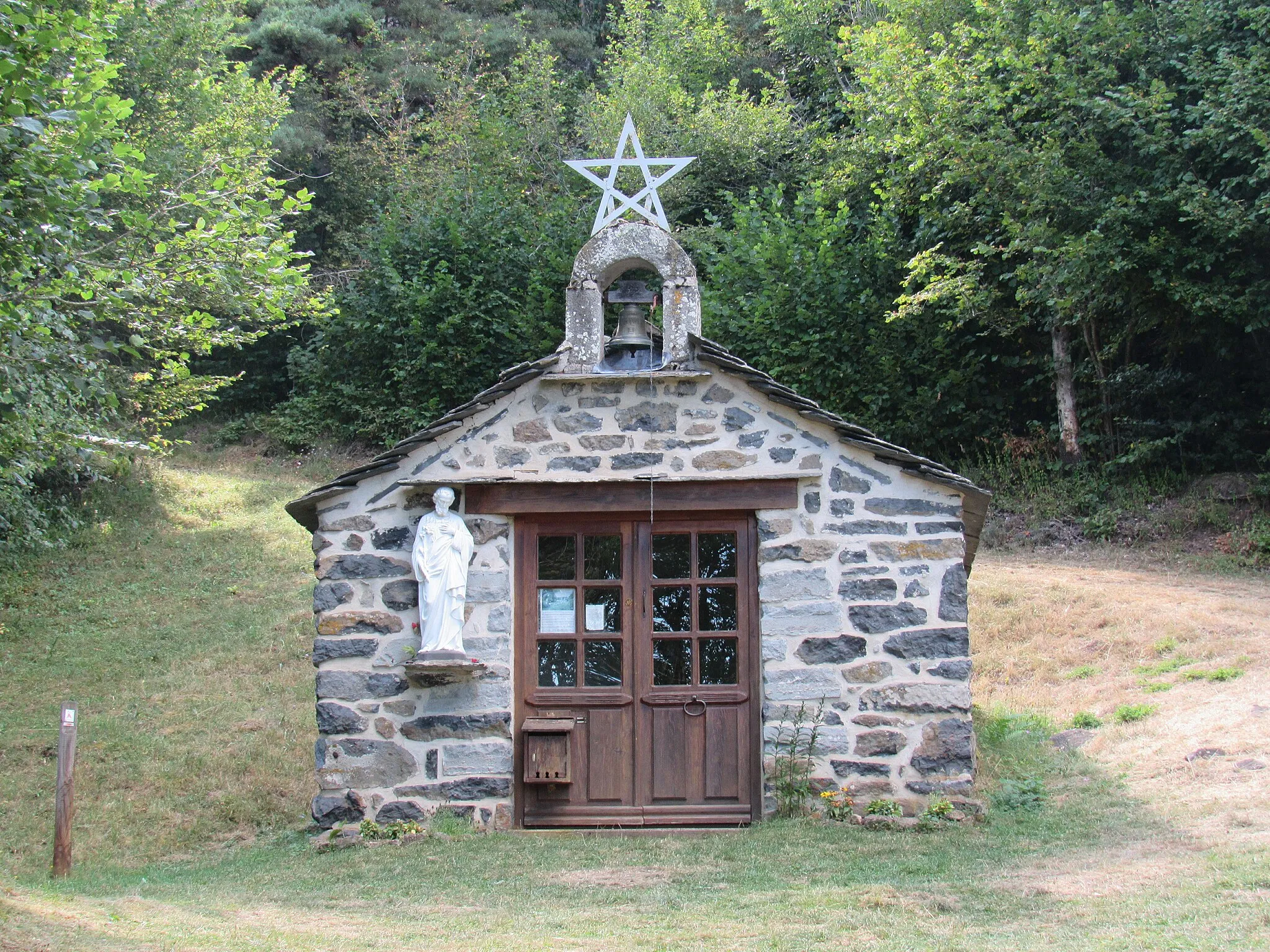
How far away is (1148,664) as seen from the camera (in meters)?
10.8

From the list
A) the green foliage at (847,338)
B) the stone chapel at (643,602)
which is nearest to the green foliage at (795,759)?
the stone chapel at (643,602)

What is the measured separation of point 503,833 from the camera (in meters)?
7.71

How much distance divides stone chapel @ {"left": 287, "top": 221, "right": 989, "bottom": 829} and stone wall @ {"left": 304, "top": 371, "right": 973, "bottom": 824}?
0.05 ft

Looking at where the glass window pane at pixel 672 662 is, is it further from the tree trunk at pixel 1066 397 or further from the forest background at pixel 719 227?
the tree trunk at pixel 1066 397

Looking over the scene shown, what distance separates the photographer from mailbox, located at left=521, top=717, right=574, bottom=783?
778 centimetres

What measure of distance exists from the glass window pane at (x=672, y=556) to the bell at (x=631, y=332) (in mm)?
1286

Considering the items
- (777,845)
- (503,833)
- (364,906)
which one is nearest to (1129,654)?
(777,845)

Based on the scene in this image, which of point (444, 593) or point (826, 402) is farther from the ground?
point (826, 402)

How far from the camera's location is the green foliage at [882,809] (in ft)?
25.0

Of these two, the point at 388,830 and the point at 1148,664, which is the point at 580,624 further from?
the point at 1148,664

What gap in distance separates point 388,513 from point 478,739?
1.54 metres

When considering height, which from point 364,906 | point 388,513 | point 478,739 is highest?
point 388,513

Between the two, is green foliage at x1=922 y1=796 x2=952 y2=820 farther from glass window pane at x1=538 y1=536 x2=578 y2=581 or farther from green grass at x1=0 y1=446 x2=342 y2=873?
green grass at x1=0 y1=446 x2=342 y2=873

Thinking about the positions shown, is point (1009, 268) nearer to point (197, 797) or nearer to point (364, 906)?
point (197, 797)
